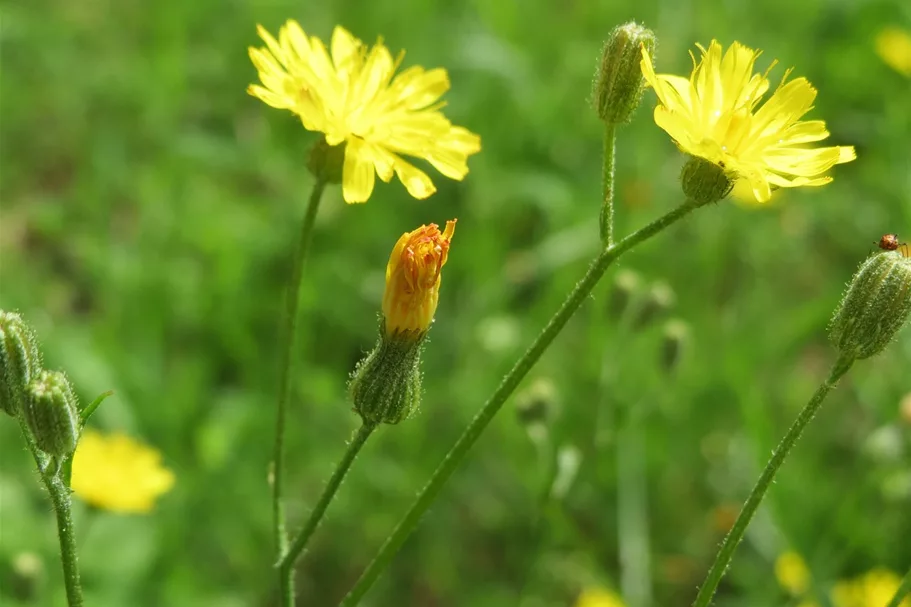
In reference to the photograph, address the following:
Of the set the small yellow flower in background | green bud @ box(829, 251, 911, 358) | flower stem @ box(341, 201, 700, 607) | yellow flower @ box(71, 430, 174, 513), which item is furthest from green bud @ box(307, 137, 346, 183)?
the small yellow flower in background

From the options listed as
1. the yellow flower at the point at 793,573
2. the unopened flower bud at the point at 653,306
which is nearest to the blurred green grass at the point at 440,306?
the yellow flower at the point at 793,573

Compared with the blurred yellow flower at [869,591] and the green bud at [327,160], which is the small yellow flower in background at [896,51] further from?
the green bud at [327,160]

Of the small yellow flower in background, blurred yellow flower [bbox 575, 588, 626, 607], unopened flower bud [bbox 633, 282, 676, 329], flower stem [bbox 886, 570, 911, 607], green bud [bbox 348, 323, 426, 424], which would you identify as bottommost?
flower stem [bbox 886, 570, 911, 607]

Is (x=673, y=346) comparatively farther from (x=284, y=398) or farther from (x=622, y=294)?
(x=284, y=398)

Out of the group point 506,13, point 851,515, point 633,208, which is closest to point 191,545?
point 851,515

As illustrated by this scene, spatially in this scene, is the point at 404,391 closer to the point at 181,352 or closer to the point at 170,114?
the point at 181,352

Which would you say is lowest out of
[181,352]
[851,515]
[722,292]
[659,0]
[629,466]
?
[851,515]

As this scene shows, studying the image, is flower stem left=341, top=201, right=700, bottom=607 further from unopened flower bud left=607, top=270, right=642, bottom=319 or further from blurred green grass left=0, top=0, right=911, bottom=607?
unopened flower bud left=607, top=270, right=642, bottom=319
